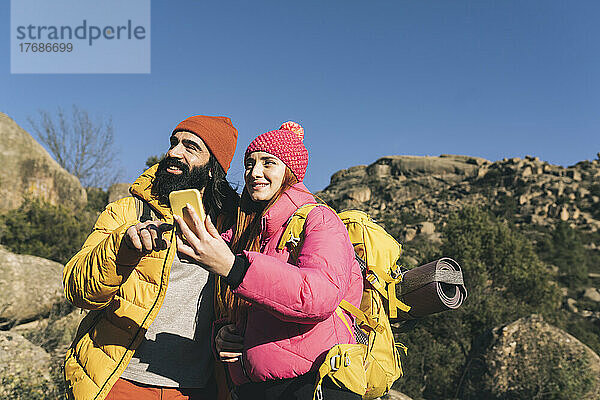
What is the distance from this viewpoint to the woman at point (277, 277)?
145 cm

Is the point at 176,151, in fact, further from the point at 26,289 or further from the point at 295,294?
the point at 26,289

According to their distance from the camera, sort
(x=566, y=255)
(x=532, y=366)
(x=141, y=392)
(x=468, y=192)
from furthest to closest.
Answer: (x=468, y=192) < (x=566, y=255) < (x=532, y=366) < (x=141, y=392)

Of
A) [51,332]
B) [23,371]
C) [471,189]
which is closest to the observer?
[23,371]

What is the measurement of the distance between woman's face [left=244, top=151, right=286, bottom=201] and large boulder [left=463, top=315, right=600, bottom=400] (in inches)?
335

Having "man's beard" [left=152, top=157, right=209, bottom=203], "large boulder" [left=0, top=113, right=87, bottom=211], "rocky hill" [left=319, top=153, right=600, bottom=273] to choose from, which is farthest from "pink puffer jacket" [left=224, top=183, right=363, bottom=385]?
"rocky hill" [left=319, top=153, right=600, bottom=273]

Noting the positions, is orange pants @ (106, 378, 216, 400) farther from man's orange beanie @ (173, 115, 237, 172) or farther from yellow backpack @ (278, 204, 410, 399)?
man's orange beanie @ (173, 115, 237, 172)

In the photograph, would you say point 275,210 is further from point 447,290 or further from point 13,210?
point 13,210

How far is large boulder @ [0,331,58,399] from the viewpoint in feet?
15.3

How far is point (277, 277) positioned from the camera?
4.76 feet

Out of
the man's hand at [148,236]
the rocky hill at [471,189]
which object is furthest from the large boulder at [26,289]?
the rocky hill at [471,189]

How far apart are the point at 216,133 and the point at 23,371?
4.00 m

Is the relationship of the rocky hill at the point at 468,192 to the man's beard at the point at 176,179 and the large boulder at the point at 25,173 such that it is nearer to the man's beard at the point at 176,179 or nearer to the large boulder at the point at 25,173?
the large boulder at the point at 25,173

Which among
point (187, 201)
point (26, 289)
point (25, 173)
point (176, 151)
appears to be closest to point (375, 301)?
point (187, 201)

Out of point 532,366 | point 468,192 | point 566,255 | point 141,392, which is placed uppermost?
point 468,192
